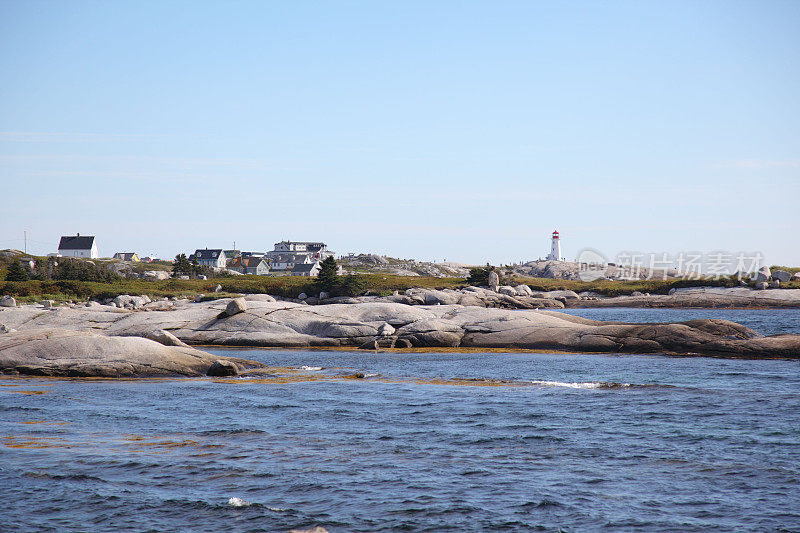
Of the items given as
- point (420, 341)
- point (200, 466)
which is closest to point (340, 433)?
point (200, 466)

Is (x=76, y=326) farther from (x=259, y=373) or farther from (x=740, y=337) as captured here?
(x=740, y=337)

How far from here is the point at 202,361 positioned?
36.8 meters

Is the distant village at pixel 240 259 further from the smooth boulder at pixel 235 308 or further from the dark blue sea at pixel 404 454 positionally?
the dark blue sea at pixel 404 454

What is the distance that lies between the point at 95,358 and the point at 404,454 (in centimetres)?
2253

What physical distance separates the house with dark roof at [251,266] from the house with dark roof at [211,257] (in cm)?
1119

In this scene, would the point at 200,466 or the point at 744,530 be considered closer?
the point at 744,530

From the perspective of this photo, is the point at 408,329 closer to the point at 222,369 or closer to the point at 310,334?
the point at 310,334

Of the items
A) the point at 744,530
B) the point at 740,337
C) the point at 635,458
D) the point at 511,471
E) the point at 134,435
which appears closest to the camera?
the point at 744,530

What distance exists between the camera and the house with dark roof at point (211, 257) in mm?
176125

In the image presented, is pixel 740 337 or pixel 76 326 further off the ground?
pixel 740 337

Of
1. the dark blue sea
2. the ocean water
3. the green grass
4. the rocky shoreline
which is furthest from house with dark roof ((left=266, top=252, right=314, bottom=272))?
the dark blue sea

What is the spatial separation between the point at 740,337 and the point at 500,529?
1383 inches

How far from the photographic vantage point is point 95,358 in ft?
114

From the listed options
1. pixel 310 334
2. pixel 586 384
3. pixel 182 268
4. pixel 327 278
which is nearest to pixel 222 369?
pixel 310 334
